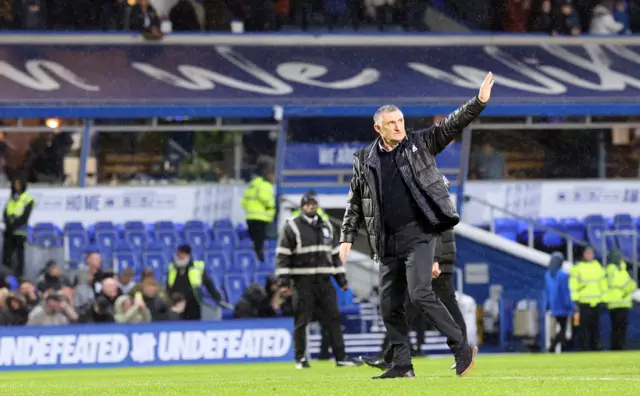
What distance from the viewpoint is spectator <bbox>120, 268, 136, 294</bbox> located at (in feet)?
76.4

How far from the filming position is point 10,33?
30156 mm

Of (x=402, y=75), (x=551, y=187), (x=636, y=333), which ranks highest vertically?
(x=402, y=75)

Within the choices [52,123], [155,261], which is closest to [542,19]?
[155,261]

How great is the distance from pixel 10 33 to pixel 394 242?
828 inches

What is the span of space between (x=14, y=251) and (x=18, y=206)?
2.69ft

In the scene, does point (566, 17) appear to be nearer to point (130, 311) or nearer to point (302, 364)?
point (130, 311)

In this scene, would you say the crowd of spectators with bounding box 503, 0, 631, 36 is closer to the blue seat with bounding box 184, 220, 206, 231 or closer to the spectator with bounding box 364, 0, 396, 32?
the spectator with bounding box 364, 0, 396, 32

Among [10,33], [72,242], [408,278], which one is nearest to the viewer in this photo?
[408,278]

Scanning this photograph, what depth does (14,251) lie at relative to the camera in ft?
86.1

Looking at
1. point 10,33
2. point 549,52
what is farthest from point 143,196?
point 549,52

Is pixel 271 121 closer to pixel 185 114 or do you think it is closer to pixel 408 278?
pixel 185 114

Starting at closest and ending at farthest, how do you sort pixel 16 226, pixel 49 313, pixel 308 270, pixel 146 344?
1. pixel 308 270
2. pixel 146 344
3. pixel 49 313
4. pixel 16 226

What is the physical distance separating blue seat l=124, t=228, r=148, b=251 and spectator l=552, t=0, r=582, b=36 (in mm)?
9938

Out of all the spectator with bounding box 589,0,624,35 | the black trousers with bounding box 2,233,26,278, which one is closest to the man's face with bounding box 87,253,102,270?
the black trousers with bounding box 2,233,26,278
